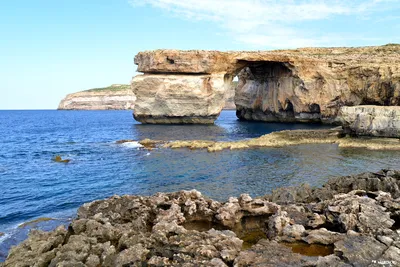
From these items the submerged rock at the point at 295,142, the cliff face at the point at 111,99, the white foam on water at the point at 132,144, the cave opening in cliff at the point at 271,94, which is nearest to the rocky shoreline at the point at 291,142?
the submerged rock at the point at 295,142

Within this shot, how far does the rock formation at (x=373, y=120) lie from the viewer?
125ft

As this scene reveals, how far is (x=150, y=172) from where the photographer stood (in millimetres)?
27062

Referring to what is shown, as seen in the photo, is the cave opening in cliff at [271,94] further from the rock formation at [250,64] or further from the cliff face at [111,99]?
the cliff face at [111,99]

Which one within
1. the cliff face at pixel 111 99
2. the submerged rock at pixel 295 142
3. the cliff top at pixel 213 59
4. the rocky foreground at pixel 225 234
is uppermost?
the cliff top at pixel 213 59

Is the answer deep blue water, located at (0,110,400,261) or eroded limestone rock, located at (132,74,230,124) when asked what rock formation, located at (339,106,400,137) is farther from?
eroded limestone rock, located at (132,74,230,124)

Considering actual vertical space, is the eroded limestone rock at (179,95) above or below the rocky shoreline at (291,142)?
above

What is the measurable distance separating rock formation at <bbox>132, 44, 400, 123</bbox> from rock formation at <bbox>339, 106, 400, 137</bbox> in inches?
779

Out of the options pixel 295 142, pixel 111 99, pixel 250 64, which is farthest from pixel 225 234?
pixel 111 99

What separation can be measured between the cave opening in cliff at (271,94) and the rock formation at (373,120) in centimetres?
2182

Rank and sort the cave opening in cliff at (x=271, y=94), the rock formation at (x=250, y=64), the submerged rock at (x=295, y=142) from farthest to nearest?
the cave opening in cliff at (x=271, y=94) → the rock formation at (x=250, y=64) → the submerged rock at (x=295, y=142)

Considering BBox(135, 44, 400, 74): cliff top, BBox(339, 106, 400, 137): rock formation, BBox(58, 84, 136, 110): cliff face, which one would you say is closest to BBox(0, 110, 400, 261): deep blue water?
BBox(339, 106, 400, 137): rock formation

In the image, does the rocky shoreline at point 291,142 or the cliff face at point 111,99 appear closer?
the rocky shoreline at point 291,142

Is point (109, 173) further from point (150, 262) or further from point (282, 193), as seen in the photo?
point (150, 262)

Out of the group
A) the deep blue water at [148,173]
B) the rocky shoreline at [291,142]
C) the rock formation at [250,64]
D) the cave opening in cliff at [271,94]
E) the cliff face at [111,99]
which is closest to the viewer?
the deep blue water at [148,173]
